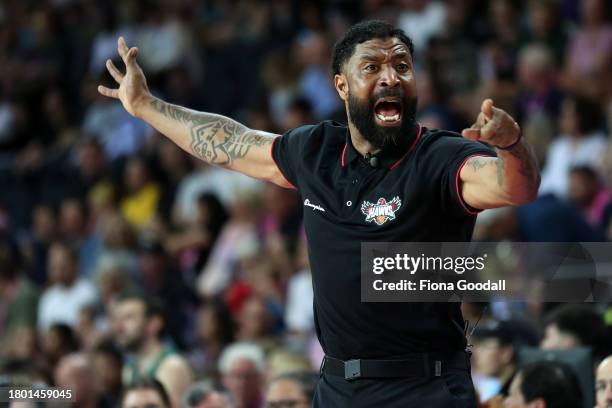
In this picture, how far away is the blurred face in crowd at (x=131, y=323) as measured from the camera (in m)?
7.93

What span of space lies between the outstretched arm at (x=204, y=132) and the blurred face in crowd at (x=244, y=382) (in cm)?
293

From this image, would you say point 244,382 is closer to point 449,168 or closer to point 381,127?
point 381,127

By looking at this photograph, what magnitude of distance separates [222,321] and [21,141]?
222 inches

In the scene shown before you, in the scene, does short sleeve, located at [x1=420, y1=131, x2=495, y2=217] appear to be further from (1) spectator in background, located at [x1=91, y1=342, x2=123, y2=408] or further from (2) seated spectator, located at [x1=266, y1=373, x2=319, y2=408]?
(1) spectator in background, located at [x1=91, y1=342, x2=123, y2=408]

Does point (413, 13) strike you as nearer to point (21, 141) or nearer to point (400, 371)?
point (21, 141)

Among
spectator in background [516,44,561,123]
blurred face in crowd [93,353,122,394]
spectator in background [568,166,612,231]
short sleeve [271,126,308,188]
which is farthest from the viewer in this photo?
spectator in background [516,44,561,123]

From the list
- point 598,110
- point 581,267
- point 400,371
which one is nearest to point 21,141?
point 598,110

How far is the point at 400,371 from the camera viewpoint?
3.92 metres

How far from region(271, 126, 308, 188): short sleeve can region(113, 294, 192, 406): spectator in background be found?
2.91 metres

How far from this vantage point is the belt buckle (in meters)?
3.98

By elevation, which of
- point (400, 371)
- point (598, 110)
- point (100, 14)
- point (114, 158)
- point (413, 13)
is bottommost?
point (400, 371)

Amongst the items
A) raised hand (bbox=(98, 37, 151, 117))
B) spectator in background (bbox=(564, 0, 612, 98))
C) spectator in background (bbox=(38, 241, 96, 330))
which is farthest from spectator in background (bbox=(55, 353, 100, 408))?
spectator in background (bbox=(564, 0, 612, 98))

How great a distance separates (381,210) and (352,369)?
22.0 inches

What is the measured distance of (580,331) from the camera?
5.74 m
